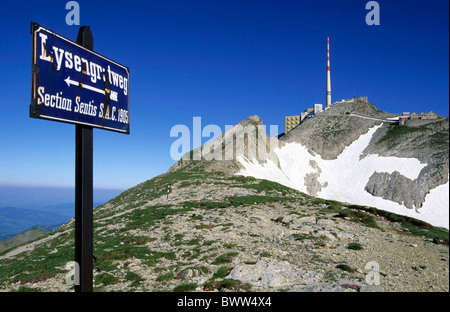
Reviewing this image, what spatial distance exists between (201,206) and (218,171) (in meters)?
23.2

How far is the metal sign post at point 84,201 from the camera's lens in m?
5.07

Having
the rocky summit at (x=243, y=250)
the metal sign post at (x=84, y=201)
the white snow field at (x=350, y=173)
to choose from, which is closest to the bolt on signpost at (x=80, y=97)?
the metal sign post at (x=84, y=201)

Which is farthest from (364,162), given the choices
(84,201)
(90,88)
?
(84,201)

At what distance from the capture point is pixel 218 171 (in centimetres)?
5209

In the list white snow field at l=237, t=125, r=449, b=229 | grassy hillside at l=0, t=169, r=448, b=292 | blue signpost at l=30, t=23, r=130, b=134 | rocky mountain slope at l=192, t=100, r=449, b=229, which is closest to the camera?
blue signpost at l=30, t=23, r=130, b=134

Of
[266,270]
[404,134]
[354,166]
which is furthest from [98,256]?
[404,134]

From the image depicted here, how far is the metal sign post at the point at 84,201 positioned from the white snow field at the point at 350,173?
52.3m

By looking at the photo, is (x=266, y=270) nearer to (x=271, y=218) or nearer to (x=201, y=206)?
(x=271, y=218)

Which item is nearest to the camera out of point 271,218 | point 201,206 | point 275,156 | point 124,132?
point 124,132

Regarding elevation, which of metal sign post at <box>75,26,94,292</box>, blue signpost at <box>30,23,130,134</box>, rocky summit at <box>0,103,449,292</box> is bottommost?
rocky summit at <box>0,103,449,292</box>

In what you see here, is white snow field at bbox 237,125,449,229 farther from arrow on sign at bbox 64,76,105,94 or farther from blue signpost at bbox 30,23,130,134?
arrow on sign at bbox 64,76,105,94

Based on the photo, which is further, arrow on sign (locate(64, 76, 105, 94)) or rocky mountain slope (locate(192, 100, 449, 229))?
rocky mountain slope (locate(192, 100, 449, 229))

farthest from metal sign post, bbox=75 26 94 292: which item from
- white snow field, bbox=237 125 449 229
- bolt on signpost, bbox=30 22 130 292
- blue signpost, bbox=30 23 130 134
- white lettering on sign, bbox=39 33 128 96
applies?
white snow field, bbox=237 125 449 229

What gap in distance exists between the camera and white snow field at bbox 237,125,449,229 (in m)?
67.9
